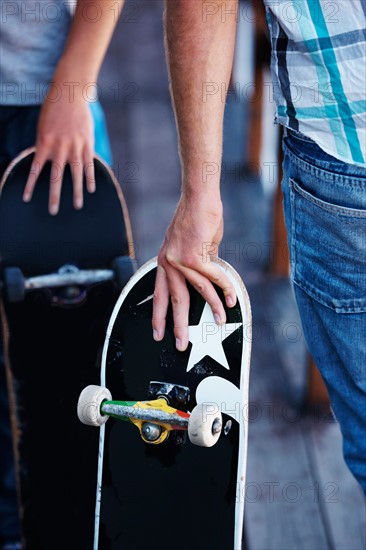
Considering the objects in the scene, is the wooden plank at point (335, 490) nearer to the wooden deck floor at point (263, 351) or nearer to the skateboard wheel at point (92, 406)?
the wooden deck floor at point (263, 351)

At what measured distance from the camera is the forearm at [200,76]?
4.25ft

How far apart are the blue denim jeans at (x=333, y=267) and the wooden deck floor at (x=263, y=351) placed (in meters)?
0.68

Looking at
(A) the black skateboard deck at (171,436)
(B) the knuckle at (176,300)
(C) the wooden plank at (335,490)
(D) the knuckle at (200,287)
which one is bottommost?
(C) the wooden plank at (335,490)

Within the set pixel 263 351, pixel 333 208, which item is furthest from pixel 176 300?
pixel 263 351

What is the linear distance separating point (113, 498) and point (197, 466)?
0.20m

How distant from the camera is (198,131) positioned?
1.35m

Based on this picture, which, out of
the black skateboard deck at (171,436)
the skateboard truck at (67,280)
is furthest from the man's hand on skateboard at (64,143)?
the black skateboard deck at (171,436)

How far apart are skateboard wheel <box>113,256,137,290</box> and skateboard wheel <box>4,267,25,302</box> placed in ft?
0.75

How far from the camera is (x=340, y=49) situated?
1214 millimetres

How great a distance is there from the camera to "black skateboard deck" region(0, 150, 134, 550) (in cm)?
179

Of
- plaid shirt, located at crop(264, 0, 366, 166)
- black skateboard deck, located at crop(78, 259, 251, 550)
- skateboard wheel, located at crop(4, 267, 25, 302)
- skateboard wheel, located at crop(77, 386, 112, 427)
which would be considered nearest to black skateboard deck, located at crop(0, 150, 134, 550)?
skateboard wheel, located at crop(4, 267, 25, 302)

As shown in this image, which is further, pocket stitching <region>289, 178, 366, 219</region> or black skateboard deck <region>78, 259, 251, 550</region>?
black skateboard deck <region>78, 259, 251, 550</region>

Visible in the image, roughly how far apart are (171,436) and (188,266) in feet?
1.12

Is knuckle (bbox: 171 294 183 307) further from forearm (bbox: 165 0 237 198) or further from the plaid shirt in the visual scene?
the plaid shirt
